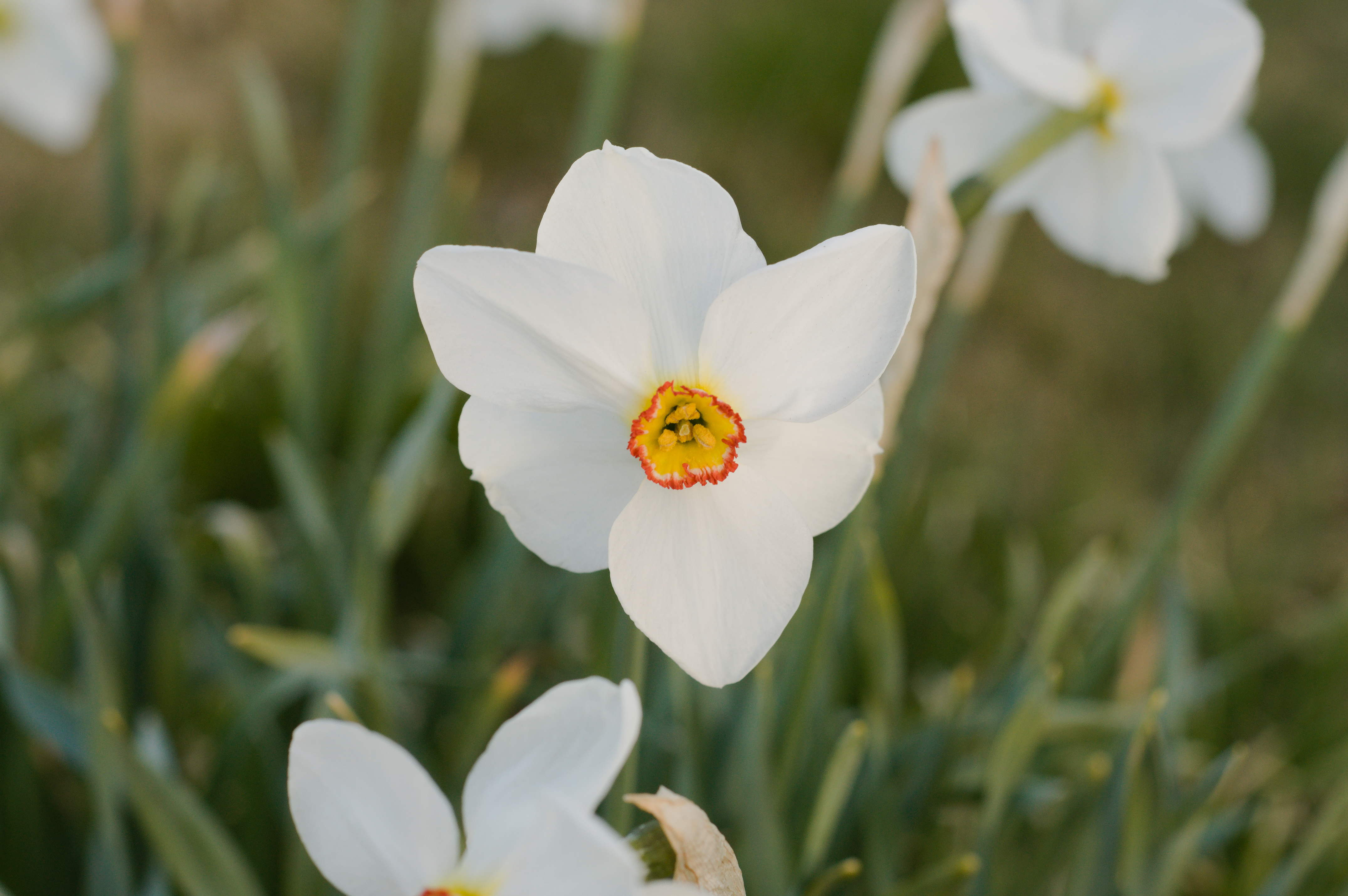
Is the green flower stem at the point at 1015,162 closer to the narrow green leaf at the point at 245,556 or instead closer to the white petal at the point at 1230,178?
the white petal at the point at 1230,178

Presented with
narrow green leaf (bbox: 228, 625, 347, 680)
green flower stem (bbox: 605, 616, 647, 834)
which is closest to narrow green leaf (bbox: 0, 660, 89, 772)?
narrow green leaf (bbox: 228, 625, 347, 680)

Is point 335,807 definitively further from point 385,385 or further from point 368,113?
point 368,113

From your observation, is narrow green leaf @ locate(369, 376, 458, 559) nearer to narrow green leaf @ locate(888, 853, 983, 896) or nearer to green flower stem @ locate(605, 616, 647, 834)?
green flower stem @ locate(605, 616, 647, 834)

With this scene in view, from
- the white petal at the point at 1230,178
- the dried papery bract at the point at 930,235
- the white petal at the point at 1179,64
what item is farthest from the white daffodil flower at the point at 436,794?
the white petal at the point at 1230,178

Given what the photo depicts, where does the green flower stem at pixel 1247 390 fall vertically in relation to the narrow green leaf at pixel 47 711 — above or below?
above

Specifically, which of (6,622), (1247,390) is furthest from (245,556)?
(1247,390)
